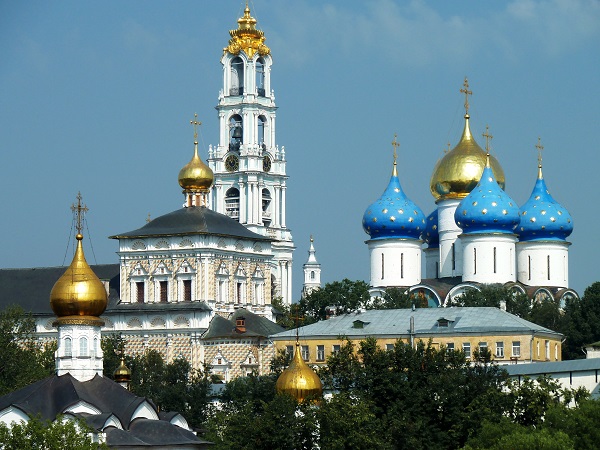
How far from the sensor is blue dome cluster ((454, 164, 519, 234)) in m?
70.7

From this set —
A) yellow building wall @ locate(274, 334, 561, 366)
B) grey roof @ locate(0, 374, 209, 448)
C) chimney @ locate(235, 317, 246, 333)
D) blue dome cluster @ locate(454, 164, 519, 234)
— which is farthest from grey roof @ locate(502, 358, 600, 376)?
blue dome cluster @ locate(454, 164, 519, 234)

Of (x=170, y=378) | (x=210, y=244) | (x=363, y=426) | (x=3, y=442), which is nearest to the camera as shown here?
(x=3, y=442)

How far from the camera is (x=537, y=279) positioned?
242 feet

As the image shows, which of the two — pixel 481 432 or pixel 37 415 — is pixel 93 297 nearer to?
pixel 37 415

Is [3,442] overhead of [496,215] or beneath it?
beneath

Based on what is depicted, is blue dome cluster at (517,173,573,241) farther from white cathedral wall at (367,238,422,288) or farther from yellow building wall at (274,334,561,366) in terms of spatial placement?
yellow building wall at (274,334,561,366)

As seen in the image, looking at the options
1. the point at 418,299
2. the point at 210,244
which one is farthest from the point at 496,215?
the point at 210,244

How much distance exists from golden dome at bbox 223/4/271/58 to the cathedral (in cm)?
1387

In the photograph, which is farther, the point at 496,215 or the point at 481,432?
the point at 496,215

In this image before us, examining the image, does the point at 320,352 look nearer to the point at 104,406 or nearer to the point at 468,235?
the point at 468,235

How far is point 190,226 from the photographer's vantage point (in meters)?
68.3

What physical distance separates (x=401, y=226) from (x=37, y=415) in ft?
112

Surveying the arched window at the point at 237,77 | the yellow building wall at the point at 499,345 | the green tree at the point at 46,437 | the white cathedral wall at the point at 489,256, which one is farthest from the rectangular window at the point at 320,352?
the arched window at the point at 237,77

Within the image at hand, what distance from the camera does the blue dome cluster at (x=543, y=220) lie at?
240ft
